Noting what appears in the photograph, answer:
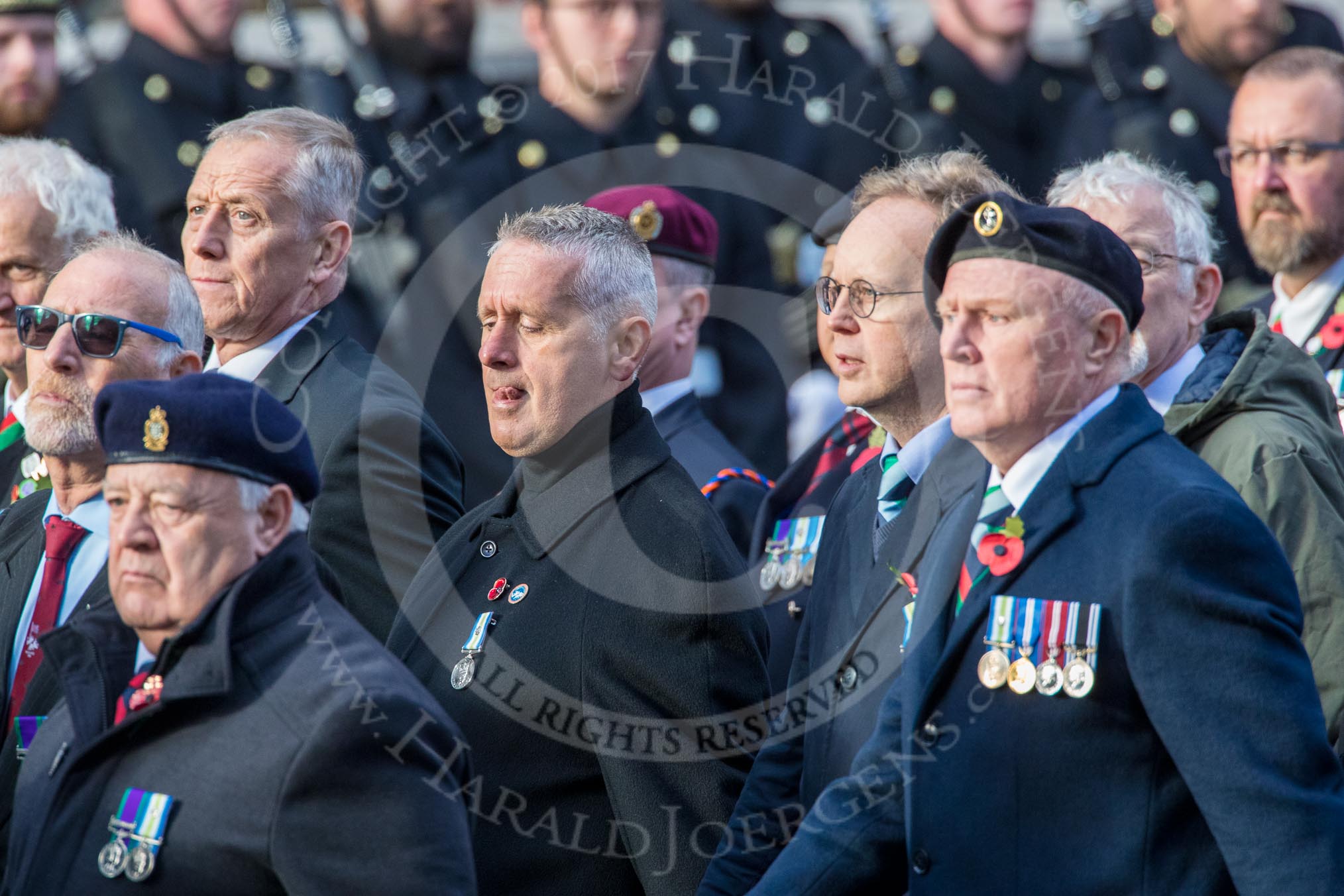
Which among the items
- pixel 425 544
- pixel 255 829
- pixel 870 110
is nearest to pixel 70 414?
pixel 425 544

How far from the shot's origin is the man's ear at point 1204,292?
14.2ft

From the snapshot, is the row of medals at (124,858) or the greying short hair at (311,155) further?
the greying short hair at (311,155)

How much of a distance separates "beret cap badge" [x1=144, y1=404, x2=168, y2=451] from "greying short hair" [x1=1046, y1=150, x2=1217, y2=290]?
94.8 inches

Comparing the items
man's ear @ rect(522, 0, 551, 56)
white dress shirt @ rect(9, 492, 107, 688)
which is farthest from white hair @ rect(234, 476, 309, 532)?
man's ear @ rect(522, 0, 551, 56)

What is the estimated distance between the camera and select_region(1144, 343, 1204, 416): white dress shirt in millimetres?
4273

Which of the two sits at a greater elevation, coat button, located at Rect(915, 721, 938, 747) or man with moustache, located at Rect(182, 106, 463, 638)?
man with moustache, located at Rect(182, 106, 463, 638)

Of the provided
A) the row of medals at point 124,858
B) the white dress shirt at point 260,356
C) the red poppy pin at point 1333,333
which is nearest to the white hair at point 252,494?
the row of medals at point 124,858

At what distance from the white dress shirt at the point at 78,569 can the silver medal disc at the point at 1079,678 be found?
6.74 feet

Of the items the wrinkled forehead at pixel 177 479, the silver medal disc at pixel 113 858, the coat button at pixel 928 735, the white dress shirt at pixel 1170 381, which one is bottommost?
the silver medal disc at pixel 113 858

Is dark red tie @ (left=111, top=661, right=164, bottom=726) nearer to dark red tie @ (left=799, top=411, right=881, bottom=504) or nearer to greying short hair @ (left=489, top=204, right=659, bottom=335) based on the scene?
greying short hair @ (left=489, top=204, right=659, bottom=335)

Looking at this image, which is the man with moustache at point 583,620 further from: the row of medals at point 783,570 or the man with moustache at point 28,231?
the man with moustache at point 28,231

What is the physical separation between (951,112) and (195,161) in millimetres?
2952

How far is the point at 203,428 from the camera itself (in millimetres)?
2912

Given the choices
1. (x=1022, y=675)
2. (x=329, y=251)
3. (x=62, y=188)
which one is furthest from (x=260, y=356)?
(x=1022, y=675)
